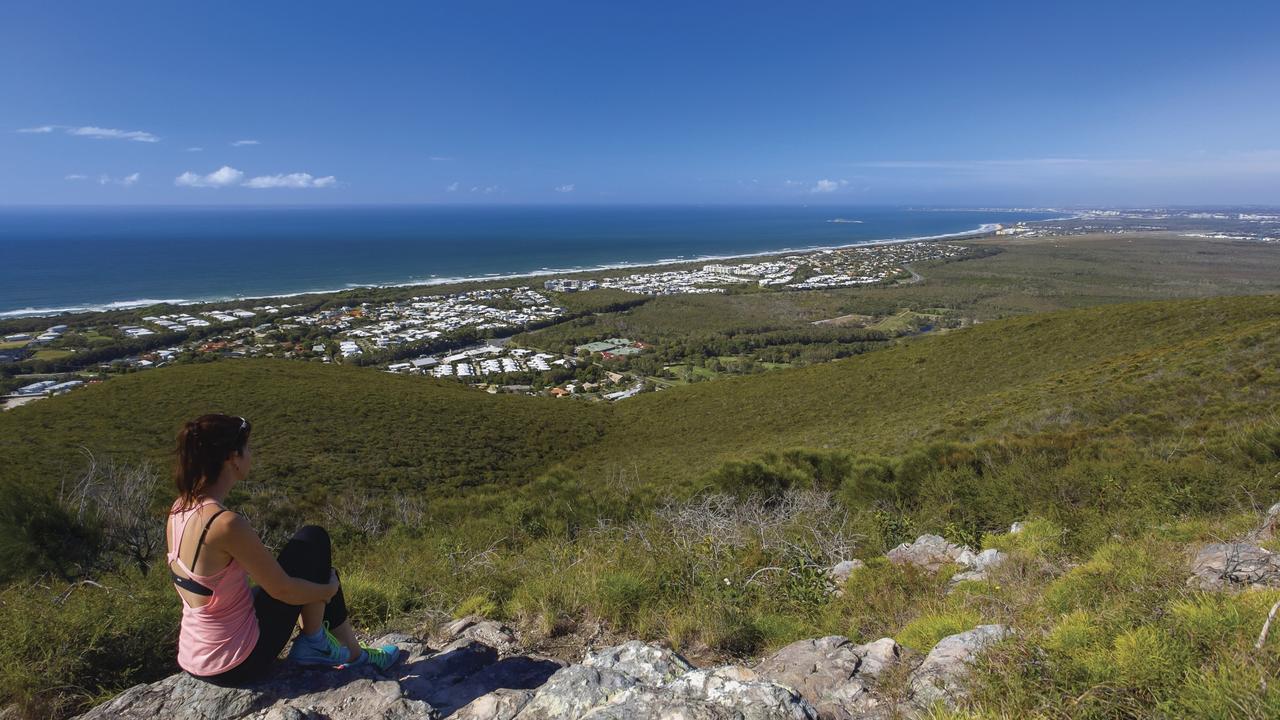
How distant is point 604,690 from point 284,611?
59.0 inches

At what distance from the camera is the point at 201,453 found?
6.58 ft

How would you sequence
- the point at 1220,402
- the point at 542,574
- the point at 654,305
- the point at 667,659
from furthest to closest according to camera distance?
the point at 654,305
the point at 1220,402
the point at 542,574
the point at 667,659

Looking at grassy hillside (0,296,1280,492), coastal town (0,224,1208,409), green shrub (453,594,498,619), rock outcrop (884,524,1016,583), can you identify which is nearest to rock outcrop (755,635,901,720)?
rock outcrop (884,524,1016,583)

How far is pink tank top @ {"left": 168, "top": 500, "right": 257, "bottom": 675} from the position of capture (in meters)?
2.08

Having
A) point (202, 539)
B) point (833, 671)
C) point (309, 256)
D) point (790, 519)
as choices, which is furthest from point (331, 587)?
point (309, 256)

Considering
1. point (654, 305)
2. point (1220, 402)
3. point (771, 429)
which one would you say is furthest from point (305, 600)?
point (654, 305)

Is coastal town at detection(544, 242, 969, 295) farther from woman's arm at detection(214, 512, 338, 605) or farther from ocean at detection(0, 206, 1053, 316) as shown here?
woman's arm at detection(214, 512, 338, 605)

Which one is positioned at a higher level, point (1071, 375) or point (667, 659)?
point (667, 659)

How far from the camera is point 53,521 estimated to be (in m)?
4.79

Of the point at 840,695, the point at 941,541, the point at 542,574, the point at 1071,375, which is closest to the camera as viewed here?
the point at 840,695

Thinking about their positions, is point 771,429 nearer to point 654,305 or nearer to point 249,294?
point 654,305

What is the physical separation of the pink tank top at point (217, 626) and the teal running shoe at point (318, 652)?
25 cm

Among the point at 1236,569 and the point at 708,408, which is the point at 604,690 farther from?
the point at 708,408

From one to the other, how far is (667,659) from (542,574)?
5.60ft
